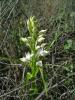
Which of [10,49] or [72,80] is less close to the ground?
[10,49]

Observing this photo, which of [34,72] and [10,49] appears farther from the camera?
[10,49]

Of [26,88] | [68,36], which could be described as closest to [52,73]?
[26,88]

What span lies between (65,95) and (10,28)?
0.73 metres

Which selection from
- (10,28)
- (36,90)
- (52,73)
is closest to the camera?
(36,90)

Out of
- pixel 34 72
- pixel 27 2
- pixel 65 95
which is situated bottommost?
pixel 65 95

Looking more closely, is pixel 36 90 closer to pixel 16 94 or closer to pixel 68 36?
pixel 16 94

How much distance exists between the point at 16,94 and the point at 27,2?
0.80 meters

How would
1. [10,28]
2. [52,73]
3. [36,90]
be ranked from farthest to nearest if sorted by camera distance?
[10,28], [52,73], [36,90]

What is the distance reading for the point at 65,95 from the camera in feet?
6.63

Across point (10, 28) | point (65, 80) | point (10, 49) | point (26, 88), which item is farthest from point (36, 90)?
point (10, 28)

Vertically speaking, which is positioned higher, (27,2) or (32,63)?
(27,2)

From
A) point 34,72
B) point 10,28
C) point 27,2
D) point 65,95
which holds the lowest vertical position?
point 65,95

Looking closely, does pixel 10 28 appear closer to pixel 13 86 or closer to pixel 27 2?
pixel 27 2

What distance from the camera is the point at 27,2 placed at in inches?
99.0
